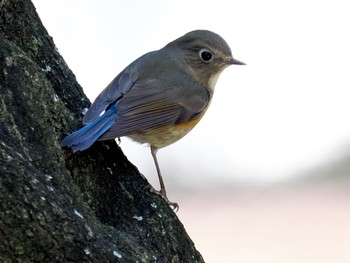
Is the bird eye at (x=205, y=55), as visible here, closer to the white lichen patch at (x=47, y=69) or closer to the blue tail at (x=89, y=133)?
the blue tail at (x=89, y=133)

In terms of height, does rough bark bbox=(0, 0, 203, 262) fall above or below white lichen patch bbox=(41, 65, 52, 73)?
below

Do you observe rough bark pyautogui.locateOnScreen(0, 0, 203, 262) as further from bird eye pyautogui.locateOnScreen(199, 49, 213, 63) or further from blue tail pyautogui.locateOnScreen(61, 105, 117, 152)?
bird eye pyautogui.locateOnScreen(199, 49, 213, 63)

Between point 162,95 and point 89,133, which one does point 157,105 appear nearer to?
point 162,95

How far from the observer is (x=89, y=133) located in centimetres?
408

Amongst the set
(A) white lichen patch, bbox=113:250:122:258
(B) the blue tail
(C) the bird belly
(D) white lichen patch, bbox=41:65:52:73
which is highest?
(C) the bird belly

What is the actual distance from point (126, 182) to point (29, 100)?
698 mm

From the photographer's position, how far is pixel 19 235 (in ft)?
10.0

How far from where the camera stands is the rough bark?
3.10m

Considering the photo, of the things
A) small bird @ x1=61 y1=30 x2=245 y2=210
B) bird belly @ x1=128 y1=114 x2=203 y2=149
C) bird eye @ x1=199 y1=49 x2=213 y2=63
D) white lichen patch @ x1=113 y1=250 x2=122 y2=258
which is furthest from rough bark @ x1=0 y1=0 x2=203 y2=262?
bird eye @ x1=199 y1=49 x2=213 y2=63

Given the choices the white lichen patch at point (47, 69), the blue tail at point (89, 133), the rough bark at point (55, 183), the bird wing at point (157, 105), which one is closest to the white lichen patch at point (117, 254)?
the rough bark at point (55, 183)

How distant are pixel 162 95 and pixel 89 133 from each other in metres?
1.15

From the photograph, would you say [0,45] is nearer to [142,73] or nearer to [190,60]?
[142,73]

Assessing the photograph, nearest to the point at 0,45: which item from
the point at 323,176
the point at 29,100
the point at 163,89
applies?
the point at 29,100

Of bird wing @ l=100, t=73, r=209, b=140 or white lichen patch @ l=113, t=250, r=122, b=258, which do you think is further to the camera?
bird wing @ l=100, t=73, r=209, b=140
